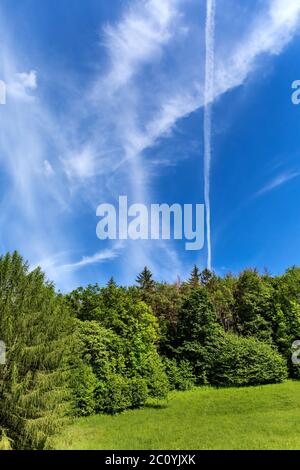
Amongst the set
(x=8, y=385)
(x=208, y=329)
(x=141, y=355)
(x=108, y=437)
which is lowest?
(x=108, y=437)

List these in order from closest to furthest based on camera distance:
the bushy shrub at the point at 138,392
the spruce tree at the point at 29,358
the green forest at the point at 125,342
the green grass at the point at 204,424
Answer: the spruce tree at the point at 29,358 → the green forest at the point at 125,342 → the green grass at the point at 204,424 → the bushy shrub at the point at 138,392

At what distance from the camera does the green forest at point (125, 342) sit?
24.3m

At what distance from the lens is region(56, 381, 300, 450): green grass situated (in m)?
25.0

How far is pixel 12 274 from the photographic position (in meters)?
26.8

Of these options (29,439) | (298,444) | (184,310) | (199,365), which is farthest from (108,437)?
(184,310)

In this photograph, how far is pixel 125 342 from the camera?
3931cm

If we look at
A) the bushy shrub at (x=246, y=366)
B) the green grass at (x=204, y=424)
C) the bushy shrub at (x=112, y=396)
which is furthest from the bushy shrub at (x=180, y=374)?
the bushy shrub at (x=112, y=396)

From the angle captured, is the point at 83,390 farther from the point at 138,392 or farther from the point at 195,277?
the point at 195,277

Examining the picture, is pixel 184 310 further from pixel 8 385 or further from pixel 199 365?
pixel 8 385

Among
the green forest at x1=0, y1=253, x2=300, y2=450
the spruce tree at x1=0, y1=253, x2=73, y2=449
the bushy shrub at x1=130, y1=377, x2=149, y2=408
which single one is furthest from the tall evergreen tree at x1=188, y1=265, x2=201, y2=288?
the spruce tree at x1=0, y1=253, x2=73, y2=449

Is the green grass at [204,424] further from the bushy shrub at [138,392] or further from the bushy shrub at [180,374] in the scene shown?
the bushy shrub at [180,374]

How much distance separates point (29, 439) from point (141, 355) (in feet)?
54.4

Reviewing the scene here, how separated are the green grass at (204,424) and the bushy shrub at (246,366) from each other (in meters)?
2.81

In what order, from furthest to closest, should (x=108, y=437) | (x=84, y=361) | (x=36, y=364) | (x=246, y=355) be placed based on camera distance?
(x=246, y=355) → (x=84, y=361) → (x=108, y=437) → (x=36, y=364)
